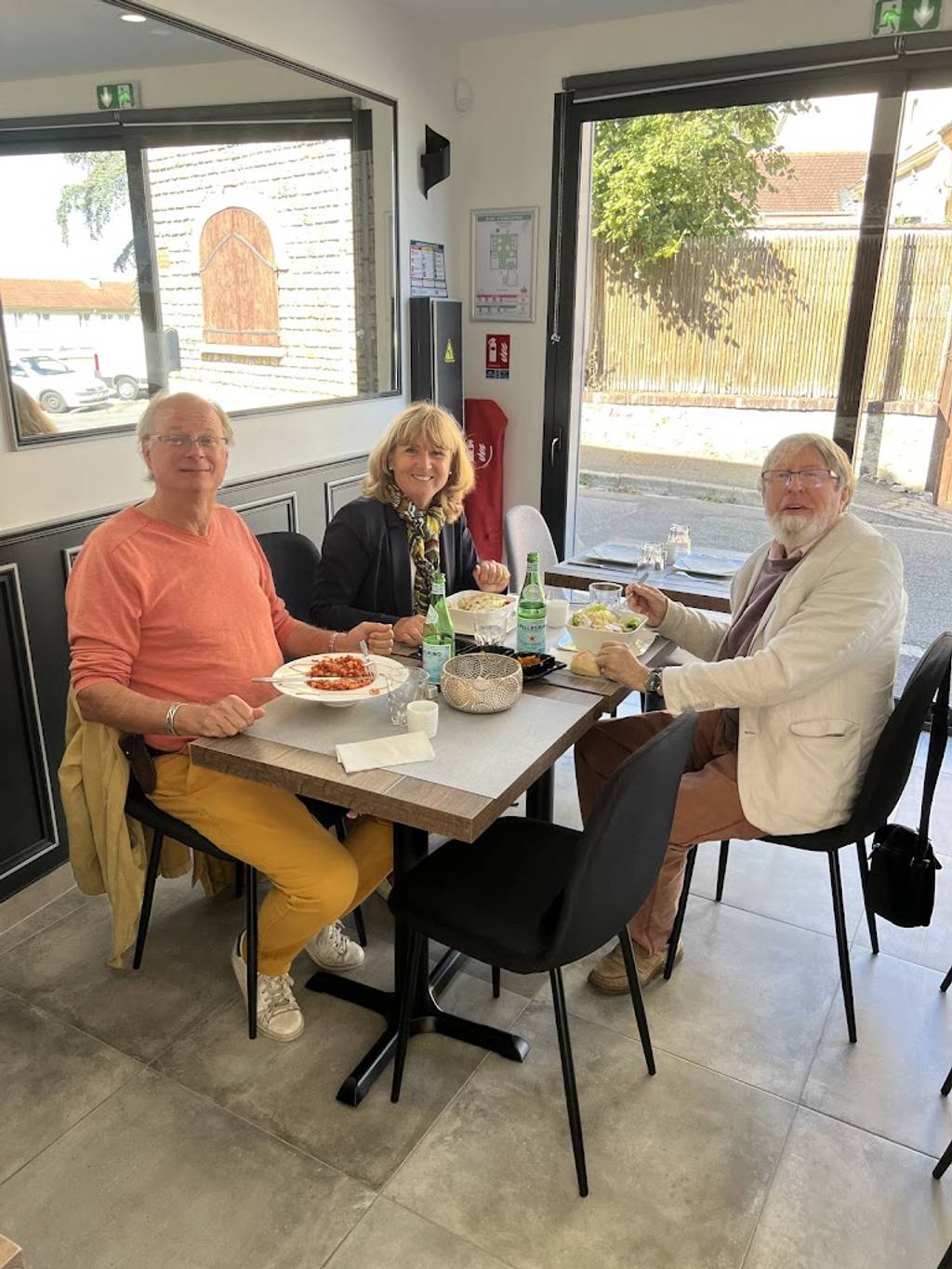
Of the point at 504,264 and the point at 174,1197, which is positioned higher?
the point at 504,264

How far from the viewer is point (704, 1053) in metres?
1.98

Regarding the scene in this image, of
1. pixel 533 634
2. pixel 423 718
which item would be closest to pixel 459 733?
pixel 423 718

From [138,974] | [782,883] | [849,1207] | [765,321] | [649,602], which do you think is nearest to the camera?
[849,1207]

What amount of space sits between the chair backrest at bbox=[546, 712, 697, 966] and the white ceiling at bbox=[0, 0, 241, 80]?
6.82 ft

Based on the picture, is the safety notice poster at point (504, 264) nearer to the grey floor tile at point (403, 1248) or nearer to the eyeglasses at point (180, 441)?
the eyeglasses at point (180, 441)

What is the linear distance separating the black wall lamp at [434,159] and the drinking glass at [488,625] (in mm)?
2338

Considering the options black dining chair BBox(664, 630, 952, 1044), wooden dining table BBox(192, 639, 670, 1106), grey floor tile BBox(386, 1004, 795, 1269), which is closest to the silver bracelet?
wooden dining table BBox(192, 639, 670, 1106)

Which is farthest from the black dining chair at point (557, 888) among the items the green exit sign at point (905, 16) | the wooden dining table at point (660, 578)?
the green exit sign at point (905, 16)

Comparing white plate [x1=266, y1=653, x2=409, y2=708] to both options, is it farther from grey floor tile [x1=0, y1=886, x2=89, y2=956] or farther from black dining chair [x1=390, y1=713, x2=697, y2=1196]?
grey floor tile [x1=0, y1=886, x2=89, y2=956]

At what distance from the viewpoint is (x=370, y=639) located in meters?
2.17

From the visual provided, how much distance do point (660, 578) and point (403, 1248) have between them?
6.06 feet

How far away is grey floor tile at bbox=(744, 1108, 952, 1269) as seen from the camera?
156 centimetres

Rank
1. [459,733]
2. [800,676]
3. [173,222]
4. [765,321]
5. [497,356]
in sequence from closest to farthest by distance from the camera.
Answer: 1. [459,733]
2. [800,676]
3. [173,222]
4. [765,321]
5. [497,356]

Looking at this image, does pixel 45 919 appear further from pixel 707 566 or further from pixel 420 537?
pixel 707 566
